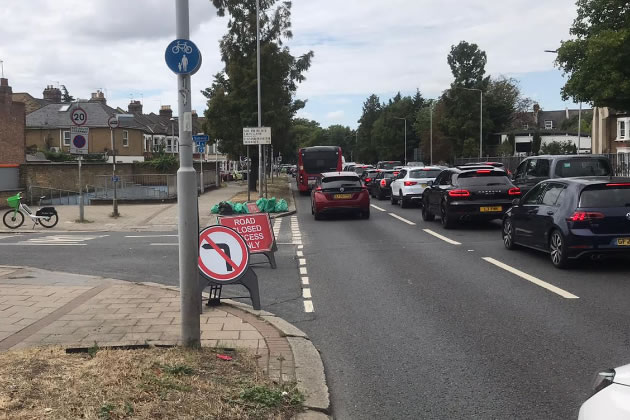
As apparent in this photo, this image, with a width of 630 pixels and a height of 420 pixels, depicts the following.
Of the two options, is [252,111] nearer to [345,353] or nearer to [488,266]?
[488,266]

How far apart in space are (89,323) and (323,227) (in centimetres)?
1256

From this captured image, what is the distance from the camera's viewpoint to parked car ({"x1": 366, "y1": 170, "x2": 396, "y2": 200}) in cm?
3184

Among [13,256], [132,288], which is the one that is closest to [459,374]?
[132,288]

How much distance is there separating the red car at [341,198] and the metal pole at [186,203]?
1562cm

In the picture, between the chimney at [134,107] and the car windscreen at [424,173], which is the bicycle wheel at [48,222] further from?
the chimney at [134,107]

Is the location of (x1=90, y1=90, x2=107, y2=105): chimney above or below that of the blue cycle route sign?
above

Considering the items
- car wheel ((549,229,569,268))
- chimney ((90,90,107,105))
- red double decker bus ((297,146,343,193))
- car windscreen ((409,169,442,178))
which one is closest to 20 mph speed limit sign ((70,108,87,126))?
car windscreen ((409,169,442,178))

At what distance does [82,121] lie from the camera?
20734 mm

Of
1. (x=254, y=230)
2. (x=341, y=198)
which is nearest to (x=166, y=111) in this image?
(x=341, y=198)

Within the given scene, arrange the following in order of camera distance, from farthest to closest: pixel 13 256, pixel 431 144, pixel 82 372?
1. pixel 431 144
2. pixel 13 256
3. pixel 82 372

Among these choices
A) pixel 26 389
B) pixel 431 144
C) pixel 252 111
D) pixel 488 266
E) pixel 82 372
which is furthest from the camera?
pixel 431 144

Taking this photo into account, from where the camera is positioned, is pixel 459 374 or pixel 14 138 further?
pixel 14 138

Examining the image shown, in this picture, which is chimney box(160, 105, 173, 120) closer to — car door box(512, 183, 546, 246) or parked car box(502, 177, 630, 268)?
car door box(512, 183, 546, 246)

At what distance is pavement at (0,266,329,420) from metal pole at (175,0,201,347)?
62 centimetres
